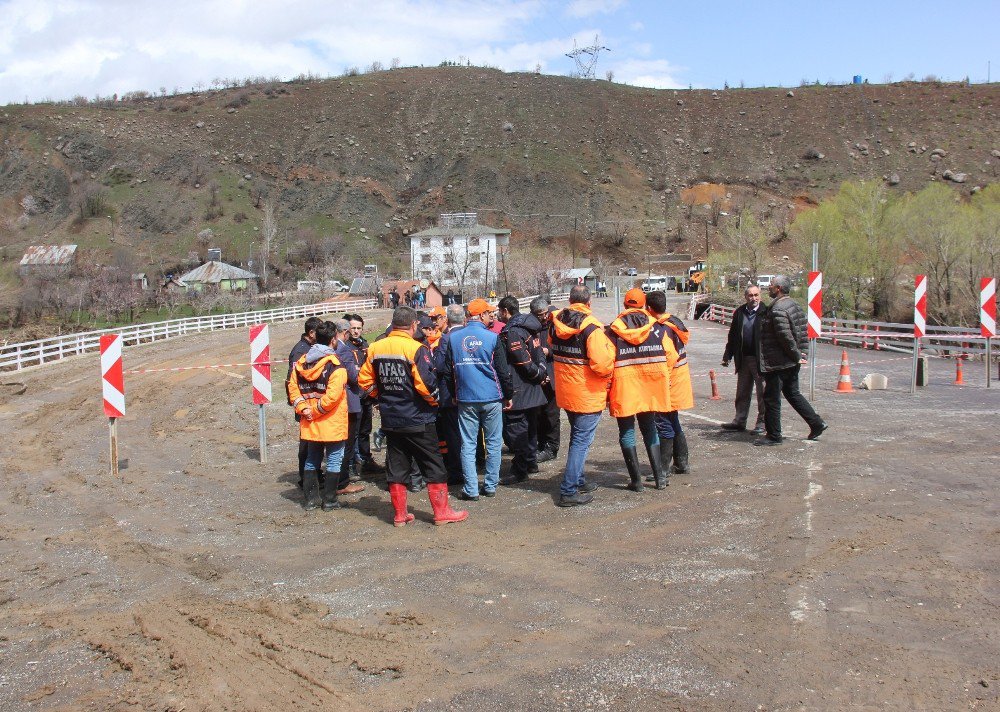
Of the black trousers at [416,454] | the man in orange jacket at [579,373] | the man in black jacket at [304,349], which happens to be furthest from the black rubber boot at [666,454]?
the man in black jacket at [304,349]

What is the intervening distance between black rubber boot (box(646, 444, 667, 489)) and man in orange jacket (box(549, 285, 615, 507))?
770 millimetres

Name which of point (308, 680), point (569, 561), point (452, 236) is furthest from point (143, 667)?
point (452, 236)

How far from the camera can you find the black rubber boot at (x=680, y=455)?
909 centimetres

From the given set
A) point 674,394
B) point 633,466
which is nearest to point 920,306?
point 674,394

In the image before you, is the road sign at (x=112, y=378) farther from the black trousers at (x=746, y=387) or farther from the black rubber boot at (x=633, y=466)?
the black trousers at (x=746, y=387)

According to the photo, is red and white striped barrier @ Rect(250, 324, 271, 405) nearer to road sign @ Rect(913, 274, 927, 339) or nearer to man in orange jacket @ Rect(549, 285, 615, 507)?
man in orange jacket @ Rect(549, 285, 615, 507)

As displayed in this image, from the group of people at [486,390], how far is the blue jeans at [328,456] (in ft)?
0.04

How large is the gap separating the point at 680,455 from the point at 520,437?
1681 millimetres

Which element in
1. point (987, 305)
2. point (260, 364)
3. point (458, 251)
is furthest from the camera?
point (458, 251)

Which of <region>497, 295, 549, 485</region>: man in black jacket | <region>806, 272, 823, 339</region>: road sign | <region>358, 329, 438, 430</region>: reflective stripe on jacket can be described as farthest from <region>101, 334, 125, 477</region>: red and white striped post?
<region>806, 272, 823, 339</region>: road sign

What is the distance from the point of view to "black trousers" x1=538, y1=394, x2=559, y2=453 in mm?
10117

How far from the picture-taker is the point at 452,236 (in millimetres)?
90500

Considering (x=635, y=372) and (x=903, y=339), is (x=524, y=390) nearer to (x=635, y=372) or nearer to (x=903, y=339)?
(x=635, y=372)

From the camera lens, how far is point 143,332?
128ft
